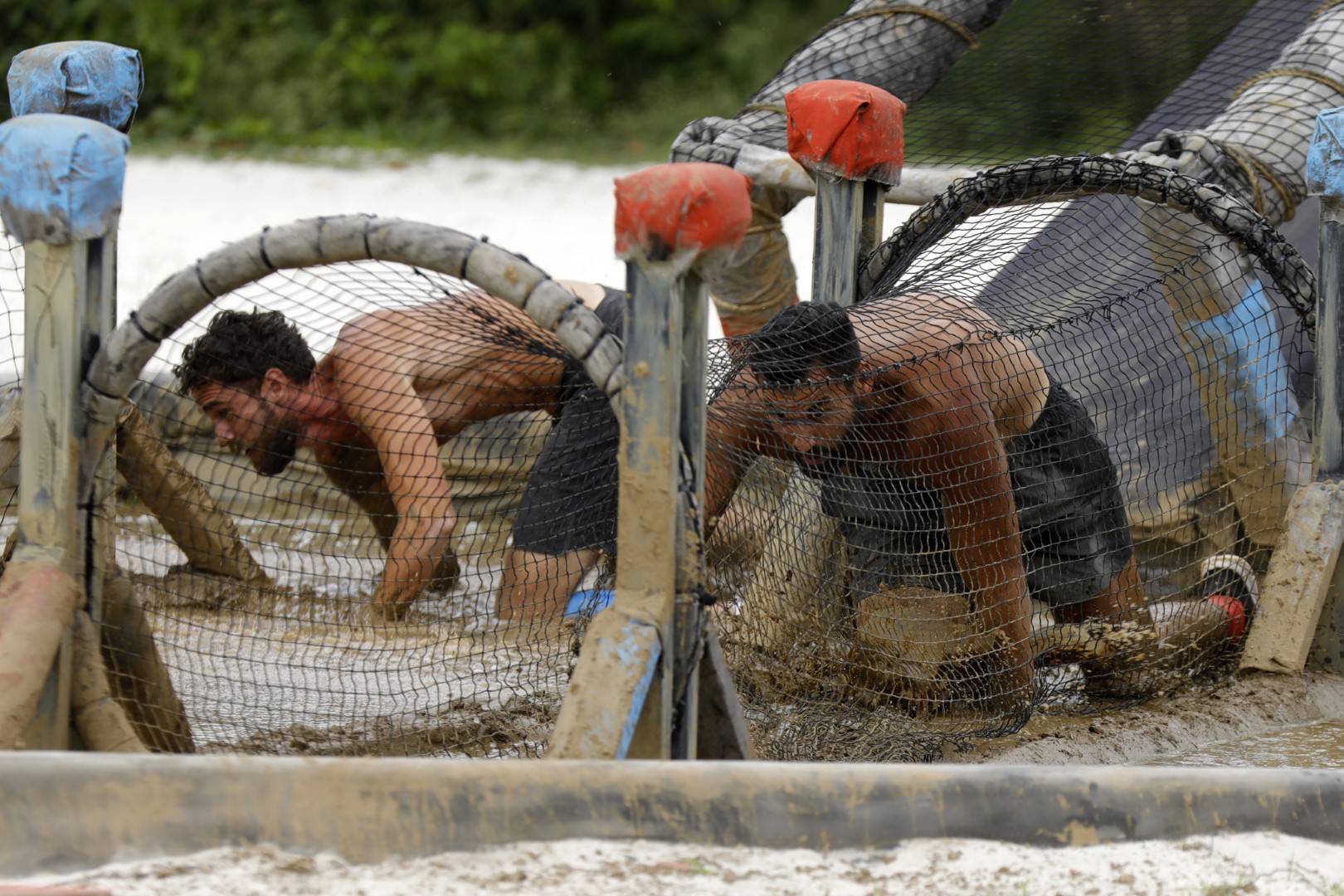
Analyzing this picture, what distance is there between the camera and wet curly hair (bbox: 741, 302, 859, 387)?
9.26 feet

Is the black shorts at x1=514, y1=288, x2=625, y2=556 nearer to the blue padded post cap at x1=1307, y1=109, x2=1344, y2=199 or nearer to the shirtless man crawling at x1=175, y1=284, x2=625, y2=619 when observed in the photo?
the shirtless man crawling at x1=175, y1=284, x2=625, y2=619

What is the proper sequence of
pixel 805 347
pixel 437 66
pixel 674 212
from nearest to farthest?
pixel 674 212 → pixel 805 347 → pixel 437 66

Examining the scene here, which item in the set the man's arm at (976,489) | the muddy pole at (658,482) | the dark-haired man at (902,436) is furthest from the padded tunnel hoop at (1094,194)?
the muddy pole at (658,482)

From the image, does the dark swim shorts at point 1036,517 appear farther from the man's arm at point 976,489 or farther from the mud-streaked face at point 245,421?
the mud-streaked face at point 245,421

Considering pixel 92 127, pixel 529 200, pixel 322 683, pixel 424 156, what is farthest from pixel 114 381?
pixel 424 156

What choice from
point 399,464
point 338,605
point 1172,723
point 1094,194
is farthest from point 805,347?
point 338,605

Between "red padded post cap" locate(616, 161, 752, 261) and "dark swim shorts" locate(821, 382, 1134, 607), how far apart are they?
1.05 metres

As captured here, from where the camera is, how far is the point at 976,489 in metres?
3.04

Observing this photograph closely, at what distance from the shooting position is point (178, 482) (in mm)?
3553

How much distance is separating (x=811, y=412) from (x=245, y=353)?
50.7 inches

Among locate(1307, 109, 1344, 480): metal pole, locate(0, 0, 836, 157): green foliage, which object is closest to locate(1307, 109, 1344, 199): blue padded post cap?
locate(1307, 109, 1344, 480): metal pole

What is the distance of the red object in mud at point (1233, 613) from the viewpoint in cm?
348

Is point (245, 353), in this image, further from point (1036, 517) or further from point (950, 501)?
point (1036, 517)

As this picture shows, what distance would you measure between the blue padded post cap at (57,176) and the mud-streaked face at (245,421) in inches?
38.1
